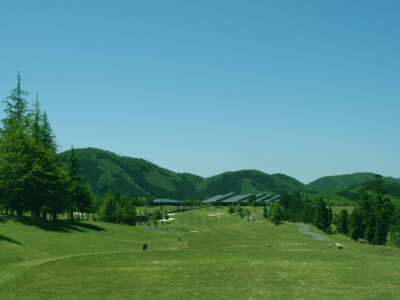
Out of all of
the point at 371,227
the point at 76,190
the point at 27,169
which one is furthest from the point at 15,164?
the point at 371,227

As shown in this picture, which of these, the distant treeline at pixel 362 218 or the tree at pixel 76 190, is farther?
the distant treeline at pixel 362 218

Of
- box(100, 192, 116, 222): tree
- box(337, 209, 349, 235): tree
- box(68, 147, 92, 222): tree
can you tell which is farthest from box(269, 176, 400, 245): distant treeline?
box(68, 147, 92, 222): tree

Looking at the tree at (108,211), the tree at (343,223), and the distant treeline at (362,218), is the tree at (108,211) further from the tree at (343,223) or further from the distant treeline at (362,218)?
the tree at (343,223)

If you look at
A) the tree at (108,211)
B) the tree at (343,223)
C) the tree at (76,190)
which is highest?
the tree at (76,190)

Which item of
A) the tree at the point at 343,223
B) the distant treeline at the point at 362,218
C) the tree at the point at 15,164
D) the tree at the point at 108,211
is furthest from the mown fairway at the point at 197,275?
the tree at the point at 108,211

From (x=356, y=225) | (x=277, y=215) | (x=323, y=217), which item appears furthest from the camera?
(x=277, y=215)

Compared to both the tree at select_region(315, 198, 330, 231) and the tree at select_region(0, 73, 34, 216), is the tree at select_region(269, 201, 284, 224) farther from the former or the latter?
the tree at select_region(0, 73, 34, 216)

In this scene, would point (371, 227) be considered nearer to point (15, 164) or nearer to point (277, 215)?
point (277, 215)

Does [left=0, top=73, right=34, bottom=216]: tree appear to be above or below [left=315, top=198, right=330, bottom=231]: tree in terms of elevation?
above

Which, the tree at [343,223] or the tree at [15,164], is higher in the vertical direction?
the tree at [15,164]

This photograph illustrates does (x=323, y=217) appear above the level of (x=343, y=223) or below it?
above

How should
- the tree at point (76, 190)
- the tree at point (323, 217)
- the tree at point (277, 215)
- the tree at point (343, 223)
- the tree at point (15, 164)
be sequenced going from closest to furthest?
the tree at point (15, 164) → the tree at point (76, 190) → the tree at point (343, 223) → the tree at point (323, 217) → the tree at point (277, 215)

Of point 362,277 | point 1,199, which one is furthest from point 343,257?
point 1,199

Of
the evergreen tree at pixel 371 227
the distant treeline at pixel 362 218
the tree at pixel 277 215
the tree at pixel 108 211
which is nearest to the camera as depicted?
the evergreen tree at pixel 371 227
